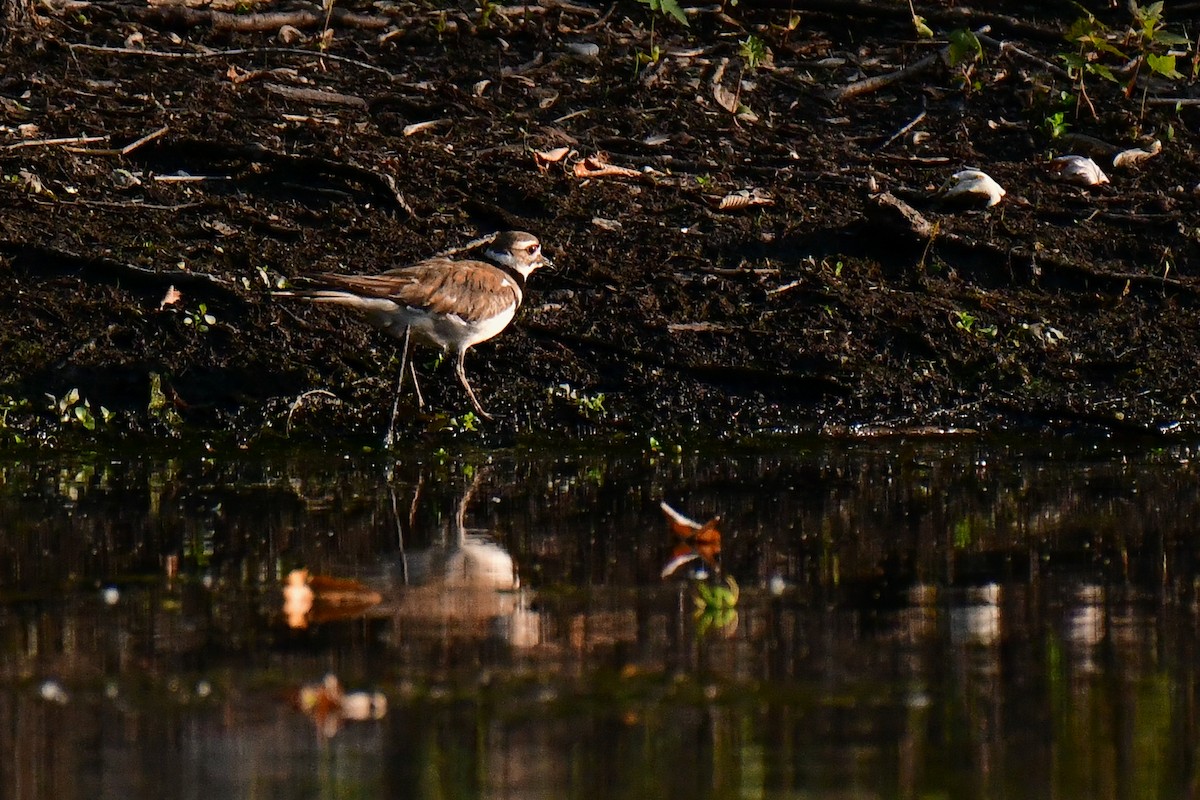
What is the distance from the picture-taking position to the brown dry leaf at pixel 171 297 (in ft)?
30.4

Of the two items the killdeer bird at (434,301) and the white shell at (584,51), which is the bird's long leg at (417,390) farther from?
the white shell at (584,51)

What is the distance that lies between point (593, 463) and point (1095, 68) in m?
Result: 5.78

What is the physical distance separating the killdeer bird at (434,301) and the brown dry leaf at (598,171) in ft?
6.64

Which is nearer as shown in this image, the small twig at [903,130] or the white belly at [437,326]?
the white belly at [437,326]

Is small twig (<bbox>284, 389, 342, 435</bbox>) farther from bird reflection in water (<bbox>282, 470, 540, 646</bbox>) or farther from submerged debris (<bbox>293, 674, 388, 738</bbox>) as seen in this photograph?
submerged debris (<bbox>293, 674, 388, 738</bbox>)

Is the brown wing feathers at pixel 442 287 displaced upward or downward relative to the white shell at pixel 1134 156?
downward

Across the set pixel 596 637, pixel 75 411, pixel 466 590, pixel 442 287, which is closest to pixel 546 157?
pixel 442 287

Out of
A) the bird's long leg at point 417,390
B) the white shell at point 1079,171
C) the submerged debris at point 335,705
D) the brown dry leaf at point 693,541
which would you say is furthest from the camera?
the white shell at point 1079,171

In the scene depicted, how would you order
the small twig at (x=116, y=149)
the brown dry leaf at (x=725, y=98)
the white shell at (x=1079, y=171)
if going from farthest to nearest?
the brown dry leaf at (x=725, y=98) → the white shell at (x=1079, y=171) → the small twig at (x=116, y=149)

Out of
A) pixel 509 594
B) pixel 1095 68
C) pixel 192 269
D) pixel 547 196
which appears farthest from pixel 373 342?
pixel 1095 68

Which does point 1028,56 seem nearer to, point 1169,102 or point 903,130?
point 1169,102

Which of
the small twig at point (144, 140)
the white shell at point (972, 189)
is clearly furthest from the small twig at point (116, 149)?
the white shell at point (972, 189)

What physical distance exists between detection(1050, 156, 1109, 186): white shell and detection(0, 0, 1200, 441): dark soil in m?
0.12

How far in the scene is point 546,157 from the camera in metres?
11.3
